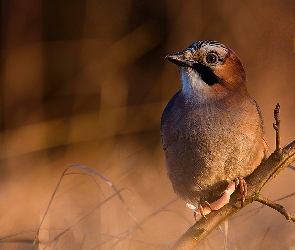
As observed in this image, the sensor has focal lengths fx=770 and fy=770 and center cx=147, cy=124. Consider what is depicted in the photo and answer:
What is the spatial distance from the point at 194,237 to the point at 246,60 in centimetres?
587

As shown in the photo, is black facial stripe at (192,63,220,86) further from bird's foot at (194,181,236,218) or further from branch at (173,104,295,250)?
branch at (173,104,295,250)

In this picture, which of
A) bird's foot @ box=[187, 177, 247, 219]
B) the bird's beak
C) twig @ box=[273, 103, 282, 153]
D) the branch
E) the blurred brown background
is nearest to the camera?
twig @ box=[273, 103, 282, 153]

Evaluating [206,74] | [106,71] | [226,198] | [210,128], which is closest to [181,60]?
[206,74]

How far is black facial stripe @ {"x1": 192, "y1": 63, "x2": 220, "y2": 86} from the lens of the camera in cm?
391

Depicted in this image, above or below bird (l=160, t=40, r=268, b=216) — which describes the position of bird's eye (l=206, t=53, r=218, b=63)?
above

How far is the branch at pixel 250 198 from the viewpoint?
3.18 meters

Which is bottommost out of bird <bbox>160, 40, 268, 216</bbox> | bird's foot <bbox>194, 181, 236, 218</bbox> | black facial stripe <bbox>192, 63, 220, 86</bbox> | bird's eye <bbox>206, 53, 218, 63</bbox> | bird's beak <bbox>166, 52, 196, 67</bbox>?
bird's foot <bbox>194, 181, 236, 218</bbox>

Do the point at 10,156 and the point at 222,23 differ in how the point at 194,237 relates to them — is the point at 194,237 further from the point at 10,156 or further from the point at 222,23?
the point at 222,23

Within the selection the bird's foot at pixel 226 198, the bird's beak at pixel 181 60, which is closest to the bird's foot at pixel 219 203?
the bird's foot at pixel 226 198

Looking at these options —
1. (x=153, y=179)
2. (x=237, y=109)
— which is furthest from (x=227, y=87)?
(x=153, y=179)

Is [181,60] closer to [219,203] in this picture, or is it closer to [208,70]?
[208,70]

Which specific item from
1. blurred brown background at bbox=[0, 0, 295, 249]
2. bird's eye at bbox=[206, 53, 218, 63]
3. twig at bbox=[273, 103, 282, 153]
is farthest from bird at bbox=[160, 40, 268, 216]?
blurred brown background at bbox=[0, 0, 295, 249]

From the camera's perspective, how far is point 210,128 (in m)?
3.74

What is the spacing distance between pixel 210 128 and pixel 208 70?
1.14 feet
